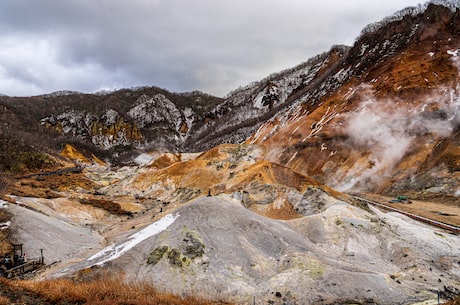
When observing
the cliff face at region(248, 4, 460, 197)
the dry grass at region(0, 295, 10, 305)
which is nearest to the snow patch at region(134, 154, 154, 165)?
the cliff face at region(248, 4, 460, 197)

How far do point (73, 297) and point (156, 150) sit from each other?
622 feet

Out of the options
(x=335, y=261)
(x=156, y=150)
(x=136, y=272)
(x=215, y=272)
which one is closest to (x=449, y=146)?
(x=335, y=261)

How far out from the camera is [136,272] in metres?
21.2

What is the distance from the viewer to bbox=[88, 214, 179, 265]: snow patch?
22825 millimetres

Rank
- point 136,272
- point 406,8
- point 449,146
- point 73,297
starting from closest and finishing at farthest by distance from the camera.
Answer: point 73,297 < point 136,272 < point 449,146 < point 406,8

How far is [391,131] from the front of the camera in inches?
2613

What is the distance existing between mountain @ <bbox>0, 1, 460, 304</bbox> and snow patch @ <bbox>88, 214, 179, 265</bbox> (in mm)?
173

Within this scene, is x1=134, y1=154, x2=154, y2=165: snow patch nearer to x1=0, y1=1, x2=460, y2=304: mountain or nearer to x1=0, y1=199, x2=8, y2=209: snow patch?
x1=0, y1=1, x2=460, y2=304: mountain

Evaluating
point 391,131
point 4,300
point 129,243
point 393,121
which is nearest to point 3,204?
point 129,243

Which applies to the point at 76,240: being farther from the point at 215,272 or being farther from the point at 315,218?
the point at 315,218

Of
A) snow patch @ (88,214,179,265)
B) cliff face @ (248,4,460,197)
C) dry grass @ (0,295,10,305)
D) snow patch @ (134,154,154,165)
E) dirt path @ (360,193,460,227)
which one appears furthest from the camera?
snow patch @ (134,154,154,165)

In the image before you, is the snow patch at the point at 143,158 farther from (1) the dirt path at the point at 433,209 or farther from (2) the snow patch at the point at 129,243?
(2) the snow patch at the point at 129,243

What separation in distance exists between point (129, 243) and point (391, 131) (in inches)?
2293

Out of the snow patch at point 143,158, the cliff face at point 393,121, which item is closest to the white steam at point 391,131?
the cliff face at point 393,121
